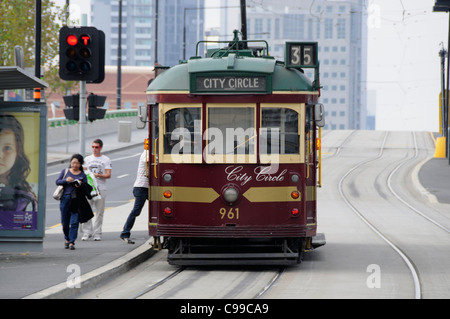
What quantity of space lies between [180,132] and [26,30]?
31.4m

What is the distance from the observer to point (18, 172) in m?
14.1

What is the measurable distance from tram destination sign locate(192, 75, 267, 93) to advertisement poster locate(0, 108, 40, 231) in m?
2.53

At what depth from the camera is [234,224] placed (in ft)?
44.0

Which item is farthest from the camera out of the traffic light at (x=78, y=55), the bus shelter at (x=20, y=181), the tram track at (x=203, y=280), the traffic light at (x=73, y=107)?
the traffic light at (x=73, y=107)

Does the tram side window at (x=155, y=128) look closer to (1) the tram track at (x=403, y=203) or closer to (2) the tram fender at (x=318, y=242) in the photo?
(2) the tram fender at (x=318, y=242)

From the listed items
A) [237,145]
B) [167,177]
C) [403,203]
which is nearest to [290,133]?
[237,145]

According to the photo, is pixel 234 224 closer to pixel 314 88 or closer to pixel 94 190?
pixel 314 88

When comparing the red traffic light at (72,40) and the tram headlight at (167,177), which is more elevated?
the red traffic light at (72,40)

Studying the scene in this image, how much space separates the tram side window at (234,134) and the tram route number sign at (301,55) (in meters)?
0.94

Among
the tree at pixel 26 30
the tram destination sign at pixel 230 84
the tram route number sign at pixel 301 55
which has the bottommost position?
the tram destination sign at pixel 230 84

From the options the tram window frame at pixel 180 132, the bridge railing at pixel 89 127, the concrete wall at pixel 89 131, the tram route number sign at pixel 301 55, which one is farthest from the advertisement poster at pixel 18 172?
the concrete wall at pixel 89 131

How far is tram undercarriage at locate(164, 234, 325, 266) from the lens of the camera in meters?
13.6

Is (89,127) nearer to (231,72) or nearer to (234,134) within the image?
(231,72)

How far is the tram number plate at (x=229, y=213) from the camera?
44.1 feet
